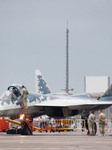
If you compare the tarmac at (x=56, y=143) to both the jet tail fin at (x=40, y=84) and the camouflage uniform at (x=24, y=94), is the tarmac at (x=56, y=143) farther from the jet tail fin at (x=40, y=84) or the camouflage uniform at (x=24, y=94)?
the jet tail fin at (x=40, y=84)

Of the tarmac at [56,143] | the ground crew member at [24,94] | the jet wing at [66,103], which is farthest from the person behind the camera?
the jet wing at [66,103]

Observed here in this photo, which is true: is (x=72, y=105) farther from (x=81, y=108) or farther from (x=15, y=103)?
(x=15, y=103)

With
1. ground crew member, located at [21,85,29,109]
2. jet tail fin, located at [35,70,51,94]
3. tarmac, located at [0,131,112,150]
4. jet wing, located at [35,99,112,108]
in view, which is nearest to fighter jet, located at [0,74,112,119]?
jet wing, located at [35,99,112,108]

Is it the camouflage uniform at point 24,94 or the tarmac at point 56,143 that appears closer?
the tarmac at point 56,143

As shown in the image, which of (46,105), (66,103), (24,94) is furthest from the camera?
(66,103)

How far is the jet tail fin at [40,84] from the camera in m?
58.9

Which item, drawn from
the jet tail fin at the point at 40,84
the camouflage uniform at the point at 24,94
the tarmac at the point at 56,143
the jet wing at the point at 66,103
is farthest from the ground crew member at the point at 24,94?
the jet tail fin at the point at 40,84

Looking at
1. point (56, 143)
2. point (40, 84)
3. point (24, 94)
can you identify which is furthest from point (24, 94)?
point (40, 84)

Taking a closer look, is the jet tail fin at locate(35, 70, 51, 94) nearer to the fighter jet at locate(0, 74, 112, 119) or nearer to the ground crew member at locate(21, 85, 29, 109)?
the fighter jet at locate(0, 74, 112, 119)

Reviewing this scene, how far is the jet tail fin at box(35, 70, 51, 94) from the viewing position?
2317 inches

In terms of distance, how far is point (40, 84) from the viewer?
60.5 m

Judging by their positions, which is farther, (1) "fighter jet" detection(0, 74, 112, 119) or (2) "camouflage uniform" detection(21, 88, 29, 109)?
(1) "fighter jet" detection(0, 74, 112, 119)

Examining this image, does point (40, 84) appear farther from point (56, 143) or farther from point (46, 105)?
point (56, 143)

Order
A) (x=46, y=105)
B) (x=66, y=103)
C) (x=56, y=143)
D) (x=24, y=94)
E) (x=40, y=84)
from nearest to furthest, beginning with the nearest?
(x=56, y=143) → (x=24, y=94) → (x=46, y=105) → (x=66, y=103) → (x=40, y=84)
